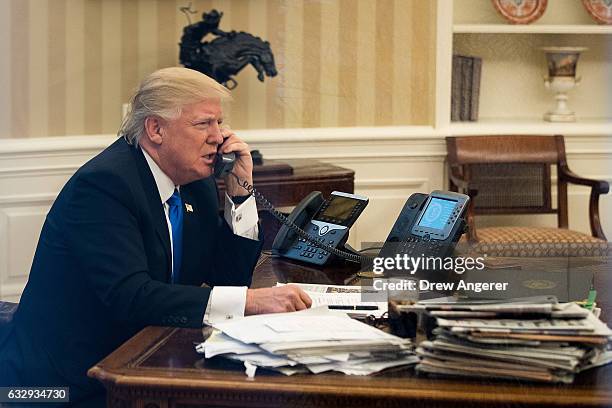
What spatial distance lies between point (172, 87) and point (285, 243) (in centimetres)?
41

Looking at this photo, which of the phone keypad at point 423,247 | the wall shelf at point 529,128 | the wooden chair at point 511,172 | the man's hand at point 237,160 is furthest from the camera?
the wall shelf at point 529,128

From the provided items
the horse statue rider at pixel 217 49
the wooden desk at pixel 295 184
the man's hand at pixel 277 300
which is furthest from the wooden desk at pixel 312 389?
the horse statue rider at pixel 217 49

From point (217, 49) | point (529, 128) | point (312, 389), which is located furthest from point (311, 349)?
point (529, 128)

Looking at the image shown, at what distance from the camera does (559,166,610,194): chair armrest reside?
3133 millimetres

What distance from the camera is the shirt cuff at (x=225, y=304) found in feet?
4.74

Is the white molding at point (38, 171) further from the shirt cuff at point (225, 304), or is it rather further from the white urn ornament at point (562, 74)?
the shirt cuff at point (225, 304)

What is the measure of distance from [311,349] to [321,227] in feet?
2.17

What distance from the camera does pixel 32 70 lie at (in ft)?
9.80

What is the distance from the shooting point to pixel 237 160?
1.84 meters

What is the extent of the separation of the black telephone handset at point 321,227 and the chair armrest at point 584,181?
4.78ft

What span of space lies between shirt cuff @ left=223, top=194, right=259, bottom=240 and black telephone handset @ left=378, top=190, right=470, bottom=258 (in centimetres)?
26

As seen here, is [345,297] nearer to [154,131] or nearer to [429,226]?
[429,226]

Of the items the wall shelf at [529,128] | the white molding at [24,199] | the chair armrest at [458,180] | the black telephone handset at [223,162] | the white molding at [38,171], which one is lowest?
the white molding at [24,199]

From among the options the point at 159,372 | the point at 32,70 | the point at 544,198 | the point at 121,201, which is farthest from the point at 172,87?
the point at 544,198
